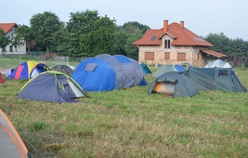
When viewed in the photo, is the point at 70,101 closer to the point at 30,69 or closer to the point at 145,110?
the point at 145,110

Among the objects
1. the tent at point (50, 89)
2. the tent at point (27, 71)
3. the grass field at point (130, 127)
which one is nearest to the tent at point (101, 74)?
the grass field at point (130, 127)

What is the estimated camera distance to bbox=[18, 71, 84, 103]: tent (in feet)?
39.3

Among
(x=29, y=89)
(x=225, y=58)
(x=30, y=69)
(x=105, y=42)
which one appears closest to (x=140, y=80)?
(x=30, y=69)

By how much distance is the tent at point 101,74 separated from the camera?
15.6 m

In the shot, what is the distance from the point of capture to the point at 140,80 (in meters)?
18.9

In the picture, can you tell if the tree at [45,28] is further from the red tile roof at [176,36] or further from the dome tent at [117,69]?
the dome tent at [117,69]

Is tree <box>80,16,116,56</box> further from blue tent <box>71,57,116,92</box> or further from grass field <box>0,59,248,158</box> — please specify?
grass field <box>0,59,248,158</box>

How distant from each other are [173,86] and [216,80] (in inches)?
146

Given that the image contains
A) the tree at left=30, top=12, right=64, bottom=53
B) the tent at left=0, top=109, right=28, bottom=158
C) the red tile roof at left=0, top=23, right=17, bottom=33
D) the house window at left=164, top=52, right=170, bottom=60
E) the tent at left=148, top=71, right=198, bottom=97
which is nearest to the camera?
the tent at left=0, top=109, right=28, bottom=158

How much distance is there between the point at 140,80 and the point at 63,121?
10490 millimetres

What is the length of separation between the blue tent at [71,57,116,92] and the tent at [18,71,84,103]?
2678 millimetres

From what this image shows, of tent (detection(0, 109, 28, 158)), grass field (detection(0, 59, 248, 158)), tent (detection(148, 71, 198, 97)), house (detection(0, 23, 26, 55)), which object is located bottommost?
grass field (detection(0, 59, 248, 158))

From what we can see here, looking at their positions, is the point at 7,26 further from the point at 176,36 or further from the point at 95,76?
the point at 95,76

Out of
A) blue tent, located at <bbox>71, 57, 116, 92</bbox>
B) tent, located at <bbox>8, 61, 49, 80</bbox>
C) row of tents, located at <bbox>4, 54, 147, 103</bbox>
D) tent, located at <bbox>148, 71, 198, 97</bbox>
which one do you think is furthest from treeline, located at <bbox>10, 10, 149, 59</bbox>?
tent, located at <bbox>148, 71, 198, 97</bbox>
